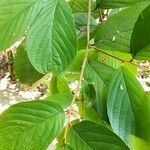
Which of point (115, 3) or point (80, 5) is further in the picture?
point (80, 5)

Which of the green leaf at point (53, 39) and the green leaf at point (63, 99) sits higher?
the green leaf at point (53, 39)

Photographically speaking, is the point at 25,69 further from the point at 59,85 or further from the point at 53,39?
the point at 53,39

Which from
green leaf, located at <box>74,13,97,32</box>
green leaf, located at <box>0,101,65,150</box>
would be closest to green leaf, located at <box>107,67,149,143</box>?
green leaf, located at <box>0,101,65,150</box>

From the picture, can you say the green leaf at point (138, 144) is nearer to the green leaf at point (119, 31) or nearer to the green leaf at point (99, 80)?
the green leaf at point (99, 80)

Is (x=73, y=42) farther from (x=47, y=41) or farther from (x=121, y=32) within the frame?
(x=121, y=32)

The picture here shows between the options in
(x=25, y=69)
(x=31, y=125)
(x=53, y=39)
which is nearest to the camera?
(x=31, y=125)

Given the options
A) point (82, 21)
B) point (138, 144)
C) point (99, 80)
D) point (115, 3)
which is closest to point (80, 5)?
point (82, 21)

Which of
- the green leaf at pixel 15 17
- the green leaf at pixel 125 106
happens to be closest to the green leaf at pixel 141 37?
the green leaf at pixel 125 106

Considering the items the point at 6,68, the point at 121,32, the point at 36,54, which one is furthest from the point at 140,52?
the point at 6,68
